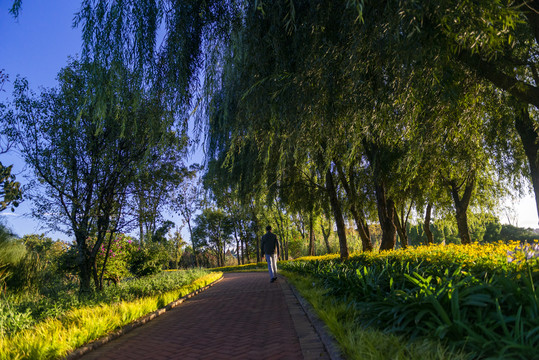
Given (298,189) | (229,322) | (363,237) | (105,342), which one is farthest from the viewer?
(363,237)

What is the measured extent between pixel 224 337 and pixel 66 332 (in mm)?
2142

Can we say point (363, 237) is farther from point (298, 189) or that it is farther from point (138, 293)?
point (138, 293)

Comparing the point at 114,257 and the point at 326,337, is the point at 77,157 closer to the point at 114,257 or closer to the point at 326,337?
the point at 114,257

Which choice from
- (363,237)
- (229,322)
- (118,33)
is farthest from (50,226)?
(363,237)

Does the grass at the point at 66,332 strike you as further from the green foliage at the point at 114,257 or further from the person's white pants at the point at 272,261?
the person's white pants at the point at 272,261

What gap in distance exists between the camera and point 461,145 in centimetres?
879

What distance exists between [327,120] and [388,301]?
2.75m

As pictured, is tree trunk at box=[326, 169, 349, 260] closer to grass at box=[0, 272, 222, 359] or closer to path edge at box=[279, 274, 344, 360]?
path edge at box=[279, 274, 344, 360]

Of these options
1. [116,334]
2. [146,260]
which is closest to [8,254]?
[116,334]

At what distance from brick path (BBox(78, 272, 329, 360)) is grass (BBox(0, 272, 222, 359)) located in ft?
0.84

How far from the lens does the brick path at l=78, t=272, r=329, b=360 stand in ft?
13.0

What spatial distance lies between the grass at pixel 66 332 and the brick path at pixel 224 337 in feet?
0.84

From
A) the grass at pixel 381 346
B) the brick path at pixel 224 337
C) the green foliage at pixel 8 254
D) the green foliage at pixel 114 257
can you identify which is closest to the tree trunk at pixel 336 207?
the brick path at pixel 224 337

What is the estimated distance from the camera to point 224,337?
190 inches
